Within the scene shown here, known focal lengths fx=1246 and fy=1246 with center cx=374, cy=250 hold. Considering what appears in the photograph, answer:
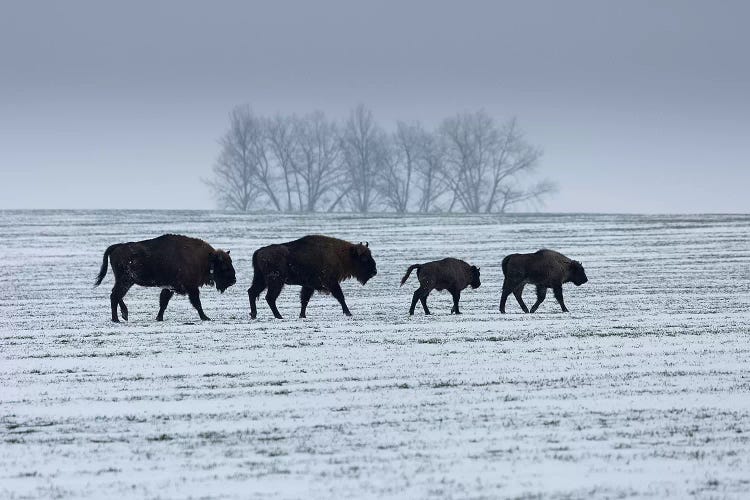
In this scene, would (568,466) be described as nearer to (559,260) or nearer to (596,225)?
(559,260)

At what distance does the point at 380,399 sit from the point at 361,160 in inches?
4039

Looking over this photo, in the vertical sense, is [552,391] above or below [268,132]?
below

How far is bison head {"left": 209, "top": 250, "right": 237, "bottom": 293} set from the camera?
2269 centimetres

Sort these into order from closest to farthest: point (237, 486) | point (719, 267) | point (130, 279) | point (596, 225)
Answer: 1. point (237, 486)
2. point (130, 279)
3. point (719, 267)
4. point (596, 225)

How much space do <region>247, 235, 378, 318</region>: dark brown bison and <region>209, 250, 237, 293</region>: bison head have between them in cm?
46

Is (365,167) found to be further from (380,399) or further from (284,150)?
(380,399)

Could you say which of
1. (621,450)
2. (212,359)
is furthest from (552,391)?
(212,359)

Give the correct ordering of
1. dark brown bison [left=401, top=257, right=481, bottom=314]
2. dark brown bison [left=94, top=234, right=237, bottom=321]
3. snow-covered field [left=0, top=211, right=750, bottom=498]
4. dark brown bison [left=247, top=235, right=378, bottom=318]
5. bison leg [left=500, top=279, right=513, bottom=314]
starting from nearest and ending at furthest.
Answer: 1. snow-covered field [left=0, top=211, right=750, bottom=498]
2. dark brown bison [left=94, top=234, right=237, bottom=321]
3. dark brown bison [left=247, top=235, right=378, bottom=318]
4. dark brown bison [left=401, top=257, right=481, bottom=314]
5. bison leg [left=500, top=279, right=513, bottom=314]

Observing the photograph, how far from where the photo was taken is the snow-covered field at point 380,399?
918 centimetres

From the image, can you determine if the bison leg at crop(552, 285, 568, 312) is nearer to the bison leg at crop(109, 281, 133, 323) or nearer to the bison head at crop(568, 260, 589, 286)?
the bison head at crop(568, 260, 589, 286)

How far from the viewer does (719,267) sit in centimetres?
3778

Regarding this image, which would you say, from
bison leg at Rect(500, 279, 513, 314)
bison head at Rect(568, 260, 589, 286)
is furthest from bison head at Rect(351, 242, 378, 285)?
bison head at Rect(568, 260, 589, 286)

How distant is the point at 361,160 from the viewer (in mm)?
114875

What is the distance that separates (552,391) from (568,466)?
12.3 ft
